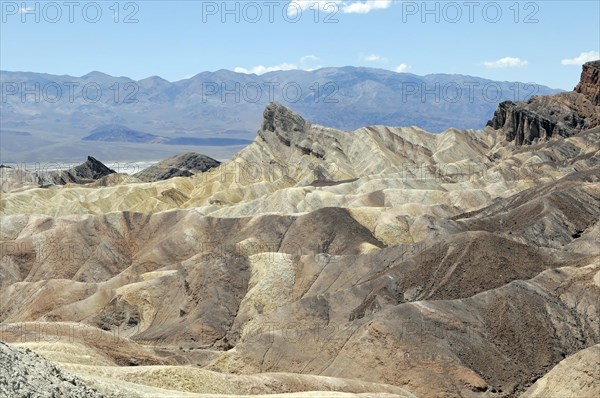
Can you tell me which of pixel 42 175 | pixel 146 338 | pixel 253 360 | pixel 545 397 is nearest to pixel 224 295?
pixel 146 338

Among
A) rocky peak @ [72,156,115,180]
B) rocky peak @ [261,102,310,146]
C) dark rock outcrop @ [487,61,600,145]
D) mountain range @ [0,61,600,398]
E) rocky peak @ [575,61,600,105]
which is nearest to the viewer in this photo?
mountain range @ [0,61,600,398]

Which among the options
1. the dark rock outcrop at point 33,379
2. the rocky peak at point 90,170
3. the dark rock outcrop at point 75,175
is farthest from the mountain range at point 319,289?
the rocky peak at point 90,170

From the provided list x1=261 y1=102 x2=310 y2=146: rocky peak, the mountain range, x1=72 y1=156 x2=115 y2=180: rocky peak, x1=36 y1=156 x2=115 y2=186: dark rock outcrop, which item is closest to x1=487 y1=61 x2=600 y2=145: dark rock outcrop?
the mountain range

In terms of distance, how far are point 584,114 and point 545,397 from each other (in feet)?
415

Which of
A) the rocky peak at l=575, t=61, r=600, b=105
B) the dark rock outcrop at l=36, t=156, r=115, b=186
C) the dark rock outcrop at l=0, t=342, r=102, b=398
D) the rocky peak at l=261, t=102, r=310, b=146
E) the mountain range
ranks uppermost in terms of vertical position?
the rocky peak at l=575, t=61, r=600, b=105

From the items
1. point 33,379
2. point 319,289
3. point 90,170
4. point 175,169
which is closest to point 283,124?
point 175,169

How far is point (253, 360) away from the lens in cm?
5516

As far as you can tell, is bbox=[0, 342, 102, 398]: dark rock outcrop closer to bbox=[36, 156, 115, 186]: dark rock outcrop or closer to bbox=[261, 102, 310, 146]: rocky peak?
bbox=[261, 102, 310, 146]: rocky peak

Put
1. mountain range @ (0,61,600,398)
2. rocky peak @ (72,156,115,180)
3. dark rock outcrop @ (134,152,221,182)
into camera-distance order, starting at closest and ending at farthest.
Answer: mountain range @ (0,61,600,398), rocky peak @ (72,156,115,180), dark rock outcrop @ (134,152,221,182)

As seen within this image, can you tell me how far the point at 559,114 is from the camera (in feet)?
536

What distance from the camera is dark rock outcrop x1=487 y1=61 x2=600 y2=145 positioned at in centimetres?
16100

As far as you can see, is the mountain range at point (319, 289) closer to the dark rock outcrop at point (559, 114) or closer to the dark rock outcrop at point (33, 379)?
the dark rock outcrop at point (33, 379)

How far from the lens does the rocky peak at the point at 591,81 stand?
161 metres

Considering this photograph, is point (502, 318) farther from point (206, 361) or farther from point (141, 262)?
point (141, 262)
